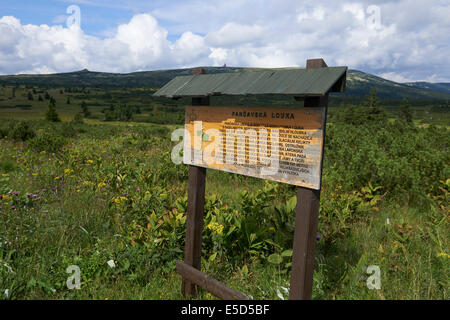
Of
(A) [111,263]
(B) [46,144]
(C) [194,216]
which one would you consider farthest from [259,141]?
(B) [46,144]

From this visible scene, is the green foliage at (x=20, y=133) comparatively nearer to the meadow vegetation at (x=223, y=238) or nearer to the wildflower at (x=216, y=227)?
the meadow vegetation at (x=223, y=238)

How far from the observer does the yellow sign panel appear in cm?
210

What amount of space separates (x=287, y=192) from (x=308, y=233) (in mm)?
3562

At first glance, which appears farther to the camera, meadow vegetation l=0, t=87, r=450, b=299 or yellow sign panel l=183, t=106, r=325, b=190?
meadow vegetation l=0, t=87, r=450, b=299

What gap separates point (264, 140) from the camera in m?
2.37

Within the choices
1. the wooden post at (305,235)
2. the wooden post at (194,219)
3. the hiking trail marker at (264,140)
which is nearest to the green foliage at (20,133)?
the hiking trail marker at (264,140)

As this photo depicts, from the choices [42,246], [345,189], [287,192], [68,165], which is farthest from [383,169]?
[68,165]

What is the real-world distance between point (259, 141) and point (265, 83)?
0.44 m

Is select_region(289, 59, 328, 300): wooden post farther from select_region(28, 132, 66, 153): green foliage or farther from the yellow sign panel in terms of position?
select_region(28, 132, 66, 153): green foliage

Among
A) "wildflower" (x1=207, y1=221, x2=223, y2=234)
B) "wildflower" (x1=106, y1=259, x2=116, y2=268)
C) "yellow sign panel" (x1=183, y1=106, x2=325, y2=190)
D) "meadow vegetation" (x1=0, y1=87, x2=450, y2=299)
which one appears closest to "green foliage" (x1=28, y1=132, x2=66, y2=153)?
"meadow vegetation" (x1=0, y1=87, x2=450, y2=299)

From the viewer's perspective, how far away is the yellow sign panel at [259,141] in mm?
2100

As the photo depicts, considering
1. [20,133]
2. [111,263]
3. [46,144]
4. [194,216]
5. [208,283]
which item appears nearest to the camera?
[208,283]

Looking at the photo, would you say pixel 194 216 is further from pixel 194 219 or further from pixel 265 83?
pixel 265 83
